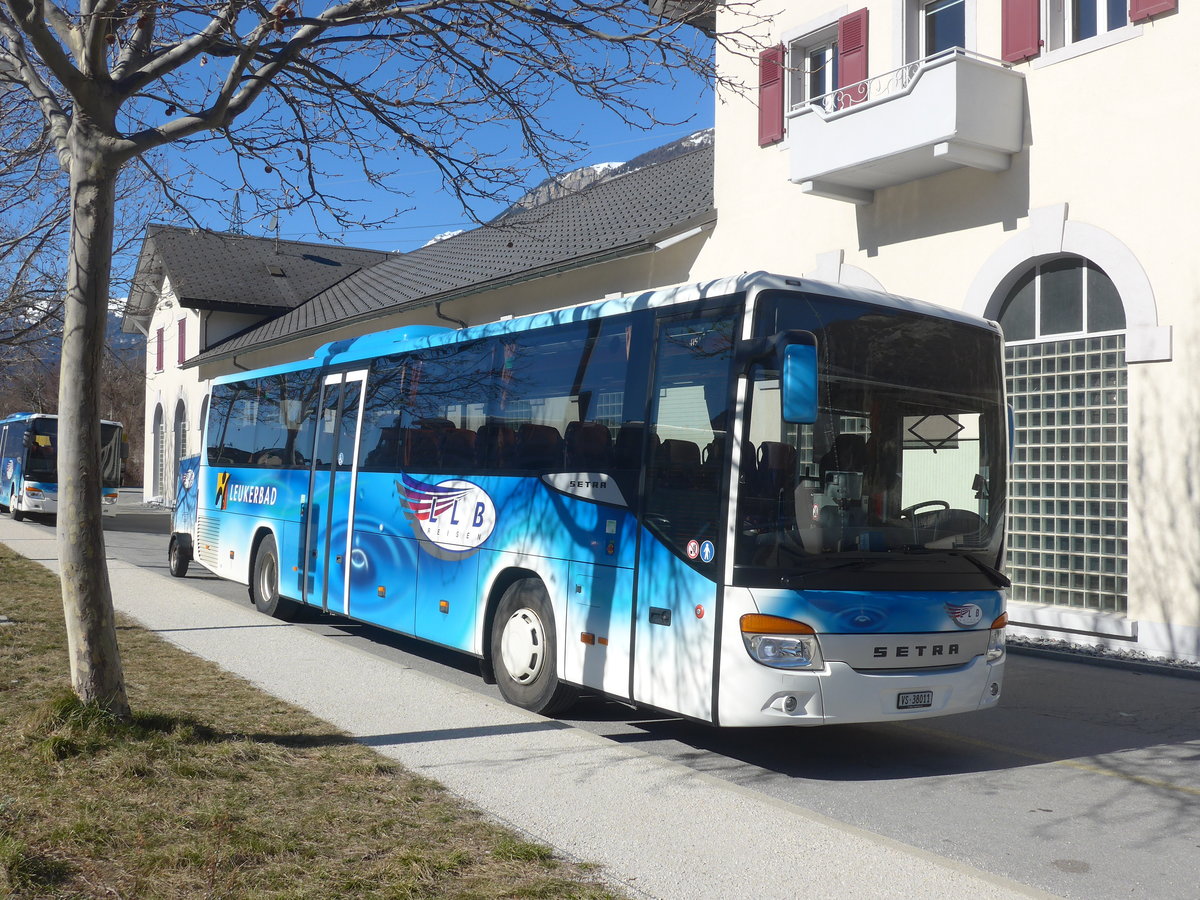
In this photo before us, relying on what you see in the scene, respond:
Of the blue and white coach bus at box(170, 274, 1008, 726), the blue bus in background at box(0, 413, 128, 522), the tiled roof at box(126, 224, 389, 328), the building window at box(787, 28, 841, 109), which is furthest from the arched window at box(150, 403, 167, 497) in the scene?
the blue and white coach bus at box(170, 274, 1008, 726)

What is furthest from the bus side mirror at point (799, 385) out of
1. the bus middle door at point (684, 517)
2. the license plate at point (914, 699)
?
the license plate at point (914, 699)

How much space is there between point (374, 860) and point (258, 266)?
40.1 m

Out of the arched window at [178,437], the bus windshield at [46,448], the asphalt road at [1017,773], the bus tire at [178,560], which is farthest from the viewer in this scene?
the arched window at [178,437]

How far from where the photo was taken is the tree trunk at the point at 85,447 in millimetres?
6418

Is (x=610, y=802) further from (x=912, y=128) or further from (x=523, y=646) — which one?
(x=912, y=128)

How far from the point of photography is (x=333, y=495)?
11430 millimetres

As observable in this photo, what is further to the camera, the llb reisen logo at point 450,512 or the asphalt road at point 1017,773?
the llb reisen logo at point 450,512

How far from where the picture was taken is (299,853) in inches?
187

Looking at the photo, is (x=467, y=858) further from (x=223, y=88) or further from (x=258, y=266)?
(x=258, y=266)

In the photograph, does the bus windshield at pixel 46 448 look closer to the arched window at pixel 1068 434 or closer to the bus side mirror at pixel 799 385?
the arched window at pixel 1068 434

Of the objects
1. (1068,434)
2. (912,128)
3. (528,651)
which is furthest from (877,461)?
(912,128)

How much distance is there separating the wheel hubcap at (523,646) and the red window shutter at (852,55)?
9223mm

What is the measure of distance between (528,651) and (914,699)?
2757 mm

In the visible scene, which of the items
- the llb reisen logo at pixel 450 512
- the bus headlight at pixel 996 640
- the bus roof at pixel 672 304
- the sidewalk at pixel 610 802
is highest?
the bus roof at pixel 672 304
